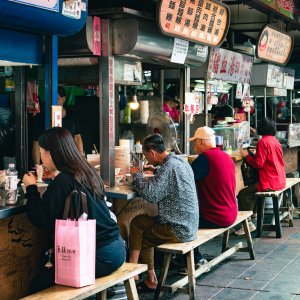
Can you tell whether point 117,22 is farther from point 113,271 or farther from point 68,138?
point 113,271

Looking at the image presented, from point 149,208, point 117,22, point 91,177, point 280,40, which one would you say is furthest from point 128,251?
point 280,40

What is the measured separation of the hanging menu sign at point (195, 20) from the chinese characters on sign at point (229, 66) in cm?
166

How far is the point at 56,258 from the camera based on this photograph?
4504 millimetres

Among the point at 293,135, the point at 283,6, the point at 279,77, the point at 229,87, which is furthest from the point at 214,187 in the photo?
the point at 279,77

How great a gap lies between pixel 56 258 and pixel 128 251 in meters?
2.00

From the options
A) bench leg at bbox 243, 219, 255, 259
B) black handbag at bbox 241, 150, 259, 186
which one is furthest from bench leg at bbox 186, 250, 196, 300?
black handbag at bbox 241, 150, 259, 186

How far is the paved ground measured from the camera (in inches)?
261

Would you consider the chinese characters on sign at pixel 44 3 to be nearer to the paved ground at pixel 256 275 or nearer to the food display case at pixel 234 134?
the paved ground at pixel 256 275

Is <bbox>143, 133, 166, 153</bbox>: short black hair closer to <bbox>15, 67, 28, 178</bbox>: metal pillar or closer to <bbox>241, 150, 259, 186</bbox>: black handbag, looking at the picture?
<bbox>15, 67, 28, 178</bbox>: metal pillar

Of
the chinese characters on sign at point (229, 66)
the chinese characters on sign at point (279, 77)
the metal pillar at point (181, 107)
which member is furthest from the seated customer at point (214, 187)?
the chinese characters on sign at point (279, 77)

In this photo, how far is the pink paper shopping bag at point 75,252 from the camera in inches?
171

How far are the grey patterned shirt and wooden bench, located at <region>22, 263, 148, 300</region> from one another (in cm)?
110

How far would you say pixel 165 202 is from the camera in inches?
247

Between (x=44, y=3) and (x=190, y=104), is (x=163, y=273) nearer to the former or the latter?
(x=44, y=3)
